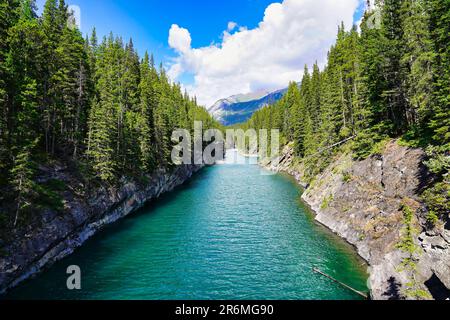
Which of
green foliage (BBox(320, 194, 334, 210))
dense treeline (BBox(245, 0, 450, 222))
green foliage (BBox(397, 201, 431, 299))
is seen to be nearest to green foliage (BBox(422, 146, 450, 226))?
dense treeline (BBox(245, 0, 450, 222))

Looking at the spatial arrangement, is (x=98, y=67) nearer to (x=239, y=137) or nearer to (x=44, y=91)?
(x=44, y=91)

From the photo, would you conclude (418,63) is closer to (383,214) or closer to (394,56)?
(394,56)

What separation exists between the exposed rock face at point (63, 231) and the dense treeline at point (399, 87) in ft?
99.9

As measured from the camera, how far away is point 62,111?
37.6 meters

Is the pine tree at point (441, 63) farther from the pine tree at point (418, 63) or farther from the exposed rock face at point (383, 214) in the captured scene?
the exposed rock face at point (383, 214)

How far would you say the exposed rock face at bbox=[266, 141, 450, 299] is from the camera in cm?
1667

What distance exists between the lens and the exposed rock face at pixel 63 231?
21.0m

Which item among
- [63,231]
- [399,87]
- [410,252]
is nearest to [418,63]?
[399,87]

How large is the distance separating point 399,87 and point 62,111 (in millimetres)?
43380

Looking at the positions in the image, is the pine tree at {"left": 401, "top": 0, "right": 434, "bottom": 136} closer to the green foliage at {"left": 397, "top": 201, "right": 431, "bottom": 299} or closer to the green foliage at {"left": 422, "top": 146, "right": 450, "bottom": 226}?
the green foliage at {"left": 422, "top": 146, "right": 450, "bottom": 226}

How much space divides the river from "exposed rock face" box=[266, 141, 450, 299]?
188 cm

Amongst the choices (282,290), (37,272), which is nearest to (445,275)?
(282,290)

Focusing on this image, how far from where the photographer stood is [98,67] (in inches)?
2152

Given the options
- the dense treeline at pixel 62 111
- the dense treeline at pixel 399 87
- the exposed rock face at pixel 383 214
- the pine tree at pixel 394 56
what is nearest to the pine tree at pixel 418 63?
the dense treeline at pixel 399 87
